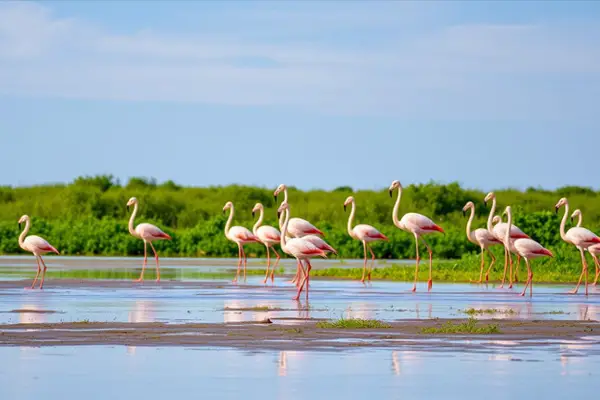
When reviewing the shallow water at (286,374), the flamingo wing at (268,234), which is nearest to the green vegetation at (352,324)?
the shallow water at (286,374)

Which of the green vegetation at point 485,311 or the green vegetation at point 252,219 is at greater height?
the green vegetation at point 252,219

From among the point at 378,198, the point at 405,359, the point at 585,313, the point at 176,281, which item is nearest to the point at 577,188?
the point at 378,198

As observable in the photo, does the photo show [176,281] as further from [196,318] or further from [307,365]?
[307,365]

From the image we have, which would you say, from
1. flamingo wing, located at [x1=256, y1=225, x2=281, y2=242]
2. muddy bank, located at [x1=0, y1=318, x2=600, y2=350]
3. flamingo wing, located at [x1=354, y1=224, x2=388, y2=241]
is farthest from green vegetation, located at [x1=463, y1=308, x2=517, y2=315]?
flamingo wing, located at [x1=256, y1=225, x2=281, y2=242]

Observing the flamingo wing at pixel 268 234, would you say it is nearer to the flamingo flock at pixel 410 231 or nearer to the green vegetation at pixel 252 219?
the flamingo flock at pixel 410 231

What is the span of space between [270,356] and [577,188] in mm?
70705

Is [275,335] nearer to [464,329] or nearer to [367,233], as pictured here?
[464,329]

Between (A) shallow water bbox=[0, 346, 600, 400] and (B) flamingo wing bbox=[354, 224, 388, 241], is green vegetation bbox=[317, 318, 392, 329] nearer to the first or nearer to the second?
(A) shallow water bbox=[0, 346, 600, 400]

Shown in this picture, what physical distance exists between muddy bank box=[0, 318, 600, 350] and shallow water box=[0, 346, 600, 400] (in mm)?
629

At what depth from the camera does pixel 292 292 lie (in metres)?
24.9

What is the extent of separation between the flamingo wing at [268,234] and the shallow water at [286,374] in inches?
693

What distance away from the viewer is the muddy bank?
13.8m

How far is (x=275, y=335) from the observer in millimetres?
14820

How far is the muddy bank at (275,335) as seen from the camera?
1384 centimetres
